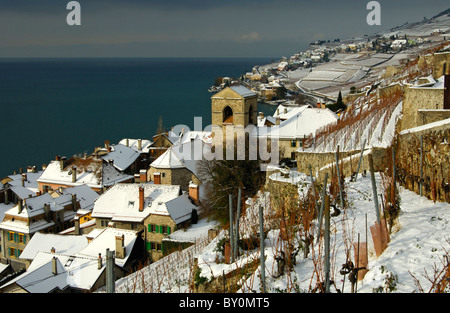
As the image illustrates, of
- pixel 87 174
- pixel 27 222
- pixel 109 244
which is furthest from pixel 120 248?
pixel 87 174

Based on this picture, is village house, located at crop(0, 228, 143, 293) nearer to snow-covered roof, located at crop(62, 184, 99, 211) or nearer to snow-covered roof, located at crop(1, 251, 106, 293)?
snow-covered roof, located at crop(1, 251, 106, 293)

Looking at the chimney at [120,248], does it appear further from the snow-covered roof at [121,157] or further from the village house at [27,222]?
the snow-covered roof at [121,157]

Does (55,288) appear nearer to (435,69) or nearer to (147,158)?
(435,69)

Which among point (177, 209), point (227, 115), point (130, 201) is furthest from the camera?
point (227, 115)

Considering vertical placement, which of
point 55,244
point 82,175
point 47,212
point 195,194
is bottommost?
point 55,244

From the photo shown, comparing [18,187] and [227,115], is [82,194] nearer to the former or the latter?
[18,187]

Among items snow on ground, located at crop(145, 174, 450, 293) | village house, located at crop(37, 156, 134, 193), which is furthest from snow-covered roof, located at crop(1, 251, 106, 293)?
village house, located at crop(37, 156, 134, 193)
